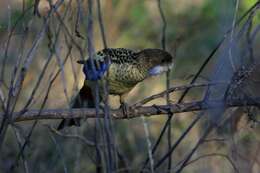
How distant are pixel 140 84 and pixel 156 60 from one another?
2633mm

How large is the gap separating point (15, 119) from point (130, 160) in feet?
8.98

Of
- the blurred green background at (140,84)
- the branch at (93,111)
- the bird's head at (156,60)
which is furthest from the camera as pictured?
the blurred green background at (140,84)

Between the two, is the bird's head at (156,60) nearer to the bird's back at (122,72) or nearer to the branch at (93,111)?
the bird's back at (122,72)

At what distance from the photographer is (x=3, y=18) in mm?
7156

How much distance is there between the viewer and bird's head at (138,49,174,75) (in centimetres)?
422

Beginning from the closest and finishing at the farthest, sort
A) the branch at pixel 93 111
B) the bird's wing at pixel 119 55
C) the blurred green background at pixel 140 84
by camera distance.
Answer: the branch at pixel 93 111, the bird's wing at pixel 119 55, the blurred green background at pixel 140 84

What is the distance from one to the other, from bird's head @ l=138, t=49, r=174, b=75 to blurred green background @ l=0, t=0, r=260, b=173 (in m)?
0.20

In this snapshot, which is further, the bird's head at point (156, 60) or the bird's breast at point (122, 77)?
the bird's breast at point (122, 77)

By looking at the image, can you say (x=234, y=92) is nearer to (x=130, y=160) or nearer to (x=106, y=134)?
(x=106, y=134)

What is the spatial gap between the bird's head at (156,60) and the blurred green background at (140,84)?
0.20 meters

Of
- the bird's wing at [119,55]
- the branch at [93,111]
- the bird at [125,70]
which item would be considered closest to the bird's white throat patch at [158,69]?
the bird at [125,70]

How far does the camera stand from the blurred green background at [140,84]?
17.4 ft

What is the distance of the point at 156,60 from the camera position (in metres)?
4.32

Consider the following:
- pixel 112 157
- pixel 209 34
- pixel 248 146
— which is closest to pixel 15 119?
pixel 112 157
